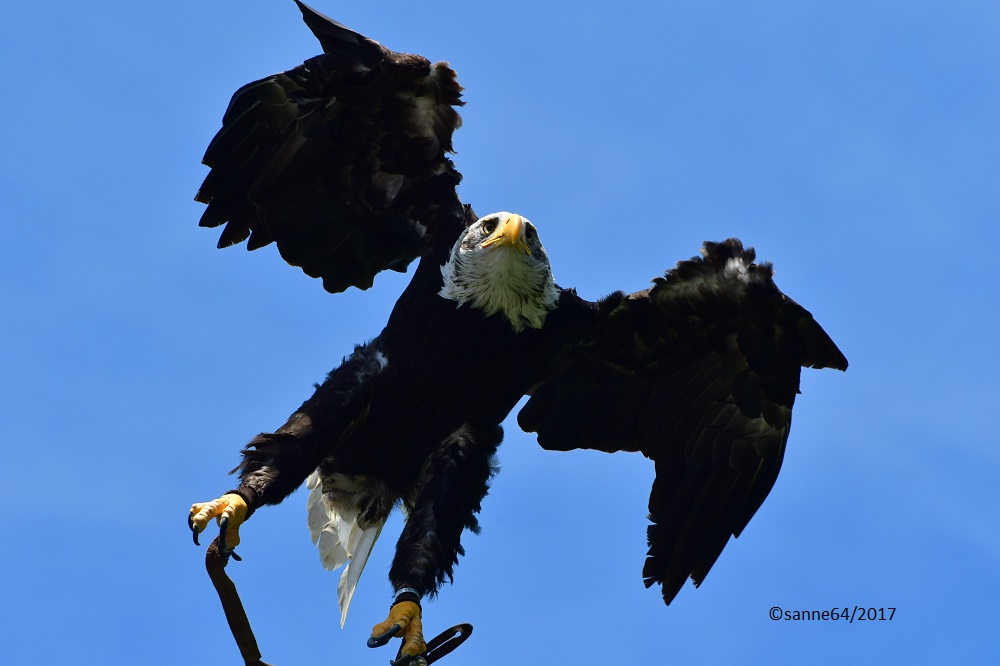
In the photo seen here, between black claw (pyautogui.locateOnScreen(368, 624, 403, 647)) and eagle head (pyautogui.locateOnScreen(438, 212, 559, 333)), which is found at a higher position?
eagle head (pyautogui.locateOnScreen(438, 212, 559, 333))

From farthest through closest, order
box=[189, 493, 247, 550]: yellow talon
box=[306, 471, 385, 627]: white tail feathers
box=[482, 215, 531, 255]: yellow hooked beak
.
Result: box=[306, 471, 385, 627]: white tail feathers < box=[482, 215, 531, 255]: yellow hooked beak < box=[189, 493, 247, 550]: yellow talon

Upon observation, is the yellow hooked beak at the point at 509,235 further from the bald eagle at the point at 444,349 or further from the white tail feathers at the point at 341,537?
the white tail feathers at the point at 341,537

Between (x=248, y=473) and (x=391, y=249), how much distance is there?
202cm

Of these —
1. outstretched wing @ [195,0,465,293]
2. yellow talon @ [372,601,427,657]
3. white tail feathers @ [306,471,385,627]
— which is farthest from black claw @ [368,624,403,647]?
outstretched wing @ [195,0,465,293]

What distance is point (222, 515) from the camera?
A: 7309 millimetres

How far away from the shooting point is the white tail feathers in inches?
352

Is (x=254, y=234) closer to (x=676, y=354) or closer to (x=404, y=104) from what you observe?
(x=404, y=104)

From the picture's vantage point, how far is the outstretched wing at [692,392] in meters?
8.34

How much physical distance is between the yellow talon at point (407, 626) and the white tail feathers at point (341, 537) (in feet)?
4.04

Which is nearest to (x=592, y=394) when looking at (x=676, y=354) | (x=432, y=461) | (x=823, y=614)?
(x=676, y=354)

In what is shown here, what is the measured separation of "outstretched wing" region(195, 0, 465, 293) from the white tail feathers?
4.13 ft

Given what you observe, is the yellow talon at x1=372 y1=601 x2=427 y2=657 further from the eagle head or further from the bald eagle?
the eagle head

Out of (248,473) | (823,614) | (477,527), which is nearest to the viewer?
(248,473)

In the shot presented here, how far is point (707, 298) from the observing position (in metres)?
8.43
